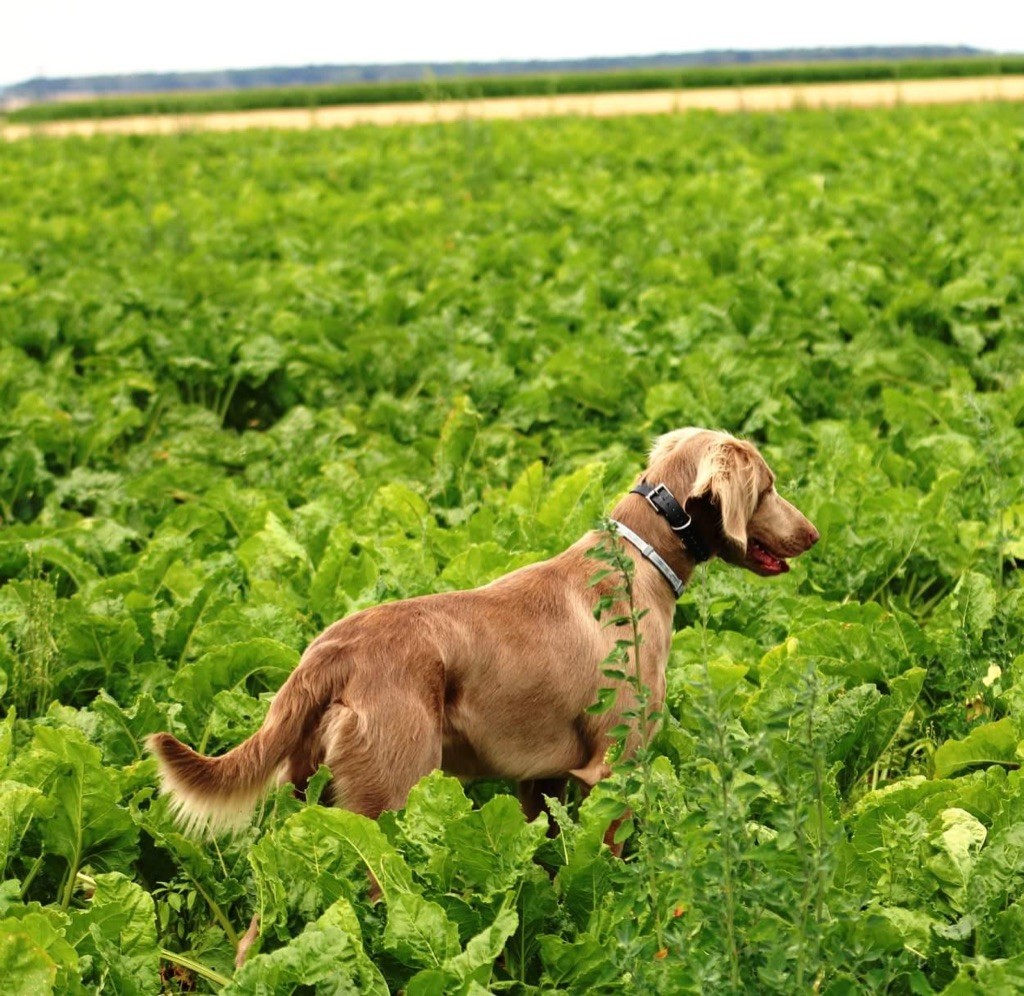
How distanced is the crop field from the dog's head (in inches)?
15.2

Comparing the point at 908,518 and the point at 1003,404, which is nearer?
the point at 908,518

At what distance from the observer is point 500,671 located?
10.8 ft

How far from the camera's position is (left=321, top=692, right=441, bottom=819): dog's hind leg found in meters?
3.06

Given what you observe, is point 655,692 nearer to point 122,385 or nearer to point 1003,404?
point 1003,404

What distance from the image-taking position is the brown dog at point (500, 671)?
3.09 metres

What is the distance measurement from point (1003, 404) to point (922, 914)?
4.23 metres

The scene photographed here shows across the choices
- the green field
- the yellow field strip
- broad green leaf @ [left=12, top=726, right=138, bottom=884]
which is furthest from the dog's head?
Answer: the green field

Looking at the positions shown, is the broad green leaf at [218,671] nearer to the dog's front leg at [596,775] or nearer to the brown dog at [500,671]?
the brown dog at [500,671]

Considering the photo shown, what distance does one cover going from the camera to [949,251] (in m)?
9.94

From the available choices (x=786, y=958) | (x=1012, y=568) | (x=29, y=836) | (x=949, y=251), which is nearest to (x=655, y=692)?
(x=786, y=958)

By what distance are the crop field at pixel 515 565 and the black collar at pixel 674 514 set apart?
396mm

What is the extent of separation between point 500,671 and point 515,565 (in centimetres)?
125

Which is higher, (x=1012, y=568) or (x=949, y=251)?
(x=949, y=251)

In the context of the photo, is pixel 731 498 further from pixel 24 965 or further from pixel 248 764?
pixel 24 965
